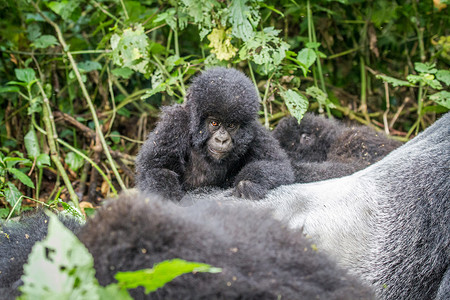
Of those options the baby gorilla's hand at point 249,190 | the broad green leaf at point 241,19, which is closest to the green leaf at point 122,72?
the broad green leaf at point 241,19

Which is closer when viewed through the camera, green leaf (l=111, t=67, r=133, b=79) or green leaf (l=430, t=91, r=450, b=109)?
green leaf (l=430, t=91, r=450, b=109)

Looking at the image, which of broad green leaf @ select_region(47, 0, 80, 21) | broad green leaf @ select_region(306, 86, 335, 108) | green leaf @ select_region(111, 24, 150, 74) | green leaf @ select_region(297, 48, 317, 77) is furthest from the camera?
broad green leaf @ select_region(47, 0, 80, 21)

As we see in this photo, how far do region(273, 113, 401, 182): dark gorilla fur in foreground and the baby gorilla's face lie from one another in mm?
562

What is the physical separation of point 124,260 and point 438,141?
1417mm

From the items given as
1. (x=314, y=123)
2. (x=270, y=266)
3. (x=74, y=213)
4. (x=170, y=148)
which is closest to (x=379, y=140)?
(x=314, y=123)

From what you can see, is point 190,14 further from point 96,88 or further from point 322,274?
point 322,274

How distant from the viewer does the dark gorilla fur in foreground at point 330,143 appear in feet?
9.76

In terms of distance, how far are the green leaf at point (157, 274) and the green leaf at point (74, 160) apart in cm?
244

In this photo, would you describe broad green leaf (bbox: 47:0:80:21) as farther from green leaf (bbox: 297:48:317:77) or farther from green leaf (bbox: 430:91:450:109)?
green leaf (bbox: 430:91:450:109)

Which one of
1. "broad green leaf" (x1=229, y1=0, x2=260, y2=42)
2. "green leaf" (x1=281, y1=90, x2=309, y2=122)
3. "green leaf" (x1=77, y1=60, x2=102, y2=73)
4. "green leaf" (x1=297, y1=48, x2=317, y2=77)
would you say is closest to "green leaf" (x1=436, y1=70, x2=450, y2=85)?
"green leaf" (x1=297, y1=48, x2=317, y2=77)

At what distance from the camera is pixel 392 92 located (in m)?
4.47

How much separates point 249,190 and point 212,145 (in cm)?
38

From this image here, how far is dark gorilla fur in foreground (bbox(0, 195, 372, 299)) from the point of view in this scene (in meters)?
1.13

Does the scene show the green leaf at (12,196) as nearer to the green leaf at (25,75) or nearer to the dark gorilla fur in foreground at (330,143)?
the green leaf at (25,75)
